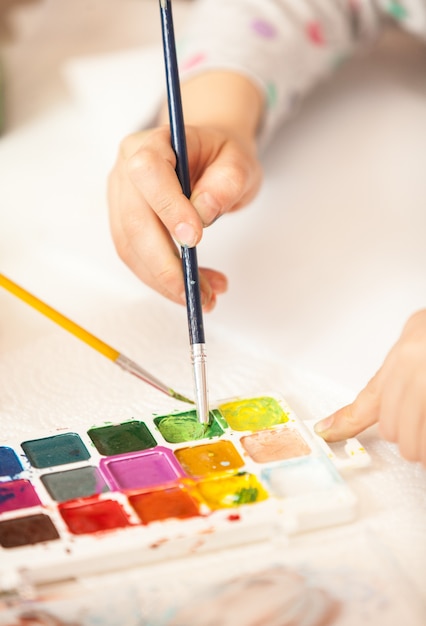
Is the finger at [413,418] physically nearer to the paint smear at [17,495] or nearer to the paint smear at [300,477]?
the paint smear at [300,477]

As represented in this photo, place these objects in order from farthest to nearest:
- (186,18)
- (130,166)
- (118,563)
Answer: (186,18), (130,166), (118,563)

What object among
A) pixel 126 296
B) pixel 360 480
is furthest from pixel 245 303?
pixel 360 480

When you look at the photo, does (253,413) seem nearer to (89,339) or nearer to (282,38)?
(89,339)

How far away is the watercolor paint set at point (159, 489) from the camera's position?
393 mm

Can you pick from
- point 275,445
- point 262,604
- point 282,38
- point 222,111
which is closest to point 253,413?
point 275,445

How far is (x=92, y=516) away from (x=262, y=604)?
91mm

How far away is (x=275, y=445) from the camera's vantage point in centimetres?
46

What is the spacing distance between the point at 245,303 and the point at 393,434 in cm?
21

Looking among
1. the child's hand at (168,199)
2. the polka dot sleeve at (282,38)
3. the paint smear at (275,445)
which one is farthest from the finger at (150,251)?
the polka dot sleeve at (282,38)

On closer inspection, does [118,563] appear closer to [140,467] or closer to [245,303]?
[140,467]

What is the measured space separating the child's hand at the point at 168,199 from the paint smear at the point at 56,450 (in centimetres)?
12

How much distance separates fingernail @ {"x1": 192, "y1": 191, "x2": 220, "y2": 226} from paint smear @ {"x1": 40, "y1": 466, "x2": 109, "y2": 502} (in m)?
0.17

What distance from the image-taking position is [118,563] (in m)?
0.39

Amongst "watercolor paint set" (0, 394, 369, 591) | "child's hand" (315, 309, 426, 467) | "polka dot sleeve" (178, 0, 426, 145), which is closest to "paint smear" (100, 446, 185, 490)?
"watercolor paint set" (0, 394, 369, 591)
